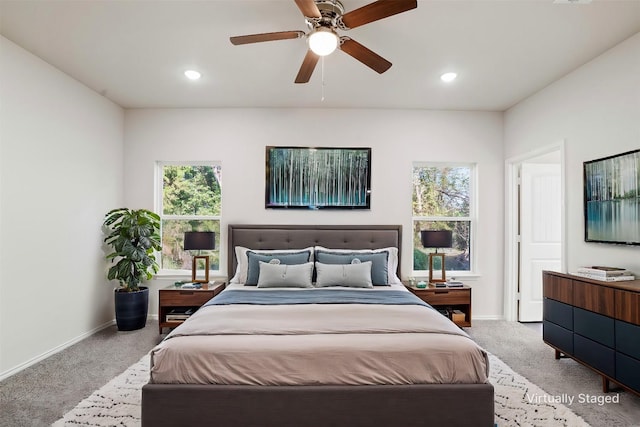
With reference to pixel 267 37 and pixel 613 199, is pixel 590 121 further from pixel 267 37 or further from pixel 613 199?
pixel 267 37

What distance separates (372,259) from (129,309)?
9.27 ft

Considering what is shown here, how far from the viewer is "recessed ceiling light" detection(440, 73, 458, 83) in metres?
3.38

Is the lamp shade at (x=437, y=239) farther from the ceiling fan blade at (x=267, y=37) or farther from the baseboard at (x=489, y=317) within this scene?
the ceiling fan blade at (x=267, y=37)

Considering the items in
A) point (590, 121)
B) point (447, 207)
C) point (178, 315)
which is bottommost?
point (178, 315)

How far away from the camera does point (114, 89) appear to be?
380 cm

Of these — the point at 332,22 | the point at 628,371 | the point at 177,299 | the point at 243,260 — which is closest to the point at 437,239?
the point at 628,371

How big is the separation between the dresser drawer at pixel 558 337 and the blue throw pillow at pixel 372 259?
153 cm

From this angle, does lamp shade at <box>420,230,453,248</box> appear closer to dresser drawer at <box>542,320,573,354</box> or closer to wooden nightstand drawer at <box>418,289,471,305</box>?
wooden nightstand drawer at <box>418,289,471,305</box>

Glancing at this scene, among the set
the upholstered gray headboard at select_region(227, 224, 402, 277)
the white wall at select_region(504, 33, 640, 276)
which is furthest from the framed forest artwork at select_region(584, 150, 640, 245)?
the upholstered gray headboard at select_region(227, 224, 402, 277)

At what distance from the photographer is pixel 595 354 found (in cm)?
261

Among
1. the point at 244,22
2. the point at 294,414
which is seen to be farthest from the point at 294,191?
the point at 294,414

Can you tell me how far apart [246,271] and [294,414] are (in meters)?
2.12

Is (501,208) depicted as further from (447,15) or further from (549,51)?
(447,15)

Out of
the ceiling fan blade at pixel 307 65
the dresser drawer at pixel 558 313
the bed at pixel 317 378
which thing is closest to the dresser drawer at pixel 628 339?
the dresser drawer at pixel 558 313
